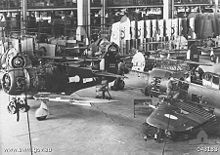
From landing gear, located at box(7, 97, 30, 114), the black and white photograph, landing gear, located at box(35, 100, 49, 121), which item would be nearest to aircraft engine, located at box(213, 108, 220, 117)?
the black and white photograph

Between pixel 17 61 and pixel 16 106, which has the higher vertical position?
pixel 17 61

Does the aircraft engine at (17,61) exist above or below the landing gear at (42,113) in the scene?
above

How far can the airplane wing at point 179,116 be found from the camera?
6.33ft

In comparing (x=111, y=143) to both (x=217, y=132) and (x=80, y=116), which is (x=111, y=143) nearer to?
(x=80, y=116)

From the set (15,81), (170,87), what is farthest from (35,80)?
(170,87)

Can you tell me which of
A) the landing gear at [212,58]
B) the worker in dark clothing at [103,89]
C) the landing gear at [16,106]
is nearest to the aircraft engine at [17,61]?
the landing gear at [16,106]

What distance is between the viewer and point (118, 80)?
232 cm

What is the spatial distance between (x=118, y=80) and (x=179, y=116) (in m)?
0.57

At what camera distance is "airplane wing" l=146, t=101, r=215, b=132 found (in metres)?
1.93

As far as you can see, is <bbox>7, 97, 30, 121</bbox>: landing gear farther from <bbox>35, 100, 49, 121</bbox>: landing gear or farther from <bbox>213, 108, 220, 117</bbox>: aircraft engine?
<bbox>213, 108, 220, 117</bbox>: aircraft engine

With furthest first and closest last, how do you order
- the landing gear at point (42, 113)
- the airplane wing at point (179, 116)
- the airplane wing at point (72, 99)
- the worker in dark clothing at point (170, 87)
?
the airplane wing at point (72, 99) < the landing gear at point (42, 113) < the worker in dark clothing at point (170, 87) < the airplane wing at point (179, 116)

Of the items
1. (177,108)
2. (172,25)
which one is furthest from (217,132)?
(172,25)

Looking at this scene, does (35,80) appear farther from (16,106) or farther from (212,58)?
(212,58)

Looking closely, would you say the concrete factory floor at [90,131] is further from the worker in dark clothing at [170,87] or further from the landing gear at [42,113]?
the worker in dark clothing at [170,87]
